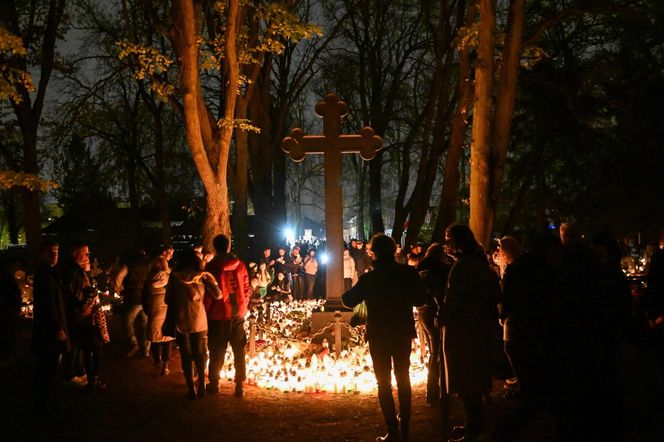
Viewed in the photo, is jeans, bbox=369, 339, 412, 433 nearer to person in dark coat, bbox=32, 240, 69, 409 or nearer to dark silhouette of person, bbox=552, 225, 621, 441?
dark silhouette of person, bbox=552, 225, 621, 441

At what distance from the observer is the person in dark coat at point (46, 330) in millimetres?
6785

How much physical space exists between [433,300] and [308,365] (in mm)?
2519

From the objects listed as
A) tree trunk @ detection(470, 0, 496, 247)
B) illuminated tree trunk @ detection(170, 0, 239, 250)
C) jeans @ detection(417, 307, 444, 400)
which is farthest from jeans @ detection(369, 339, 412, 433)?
illuminated tree trunk @ detection(170, 0, 239, 250)

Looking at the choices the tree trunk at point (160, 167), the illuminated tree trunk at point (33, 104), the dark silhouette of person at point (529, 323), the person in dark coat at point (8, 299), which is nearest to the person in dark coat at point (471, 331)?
the dark silhouette of person at point (529, 323)

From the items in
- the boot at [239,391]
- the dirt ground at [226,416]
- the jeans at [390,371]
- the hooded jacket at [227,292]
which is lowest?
the dirt ground at [226,416]

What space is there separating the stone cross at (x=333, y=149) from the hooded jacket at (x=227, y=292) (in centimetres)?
298

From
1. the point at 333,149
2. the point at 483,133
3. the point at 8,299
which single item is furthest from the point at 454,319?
the point at 483,133

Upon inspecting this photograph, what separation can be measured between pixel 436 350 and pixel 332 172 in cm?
435

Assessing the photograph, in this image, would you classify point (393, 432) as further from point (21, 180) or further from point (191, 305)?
point (21, 180)

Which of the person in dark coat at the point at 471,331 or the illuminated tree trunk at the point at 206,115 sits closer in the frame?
the person in dark coat at the point at 471,331

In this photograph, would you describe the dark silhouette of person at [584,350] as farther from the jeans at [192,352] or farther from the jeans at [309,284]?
the jeans at [309,284]

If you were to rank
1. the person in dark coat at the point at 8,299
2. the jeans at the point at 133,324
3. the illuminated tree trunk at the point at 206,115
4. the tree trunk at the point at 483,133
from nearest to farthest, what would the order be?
the person in dark coat at the point at 8,299 < the jeans at the point at 133,324 < the tree trunk at the point at 483,133 < the illuminated tree trunk at the point at 206,115

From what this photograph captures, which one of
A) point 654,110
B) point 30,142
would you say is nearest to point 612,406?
point 30,142

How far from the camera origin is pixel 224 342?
7.34 m
